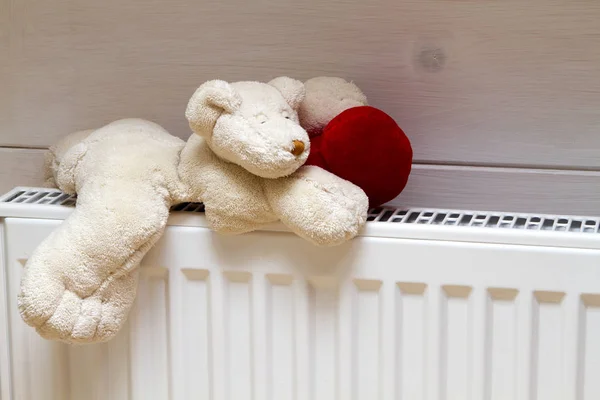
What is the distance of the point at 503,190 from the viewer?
100cm

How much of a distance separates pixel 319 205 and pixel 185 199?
0.52 ft

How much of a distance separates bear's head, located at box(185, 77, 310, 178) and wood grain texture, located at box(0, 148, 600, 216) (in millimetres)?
228

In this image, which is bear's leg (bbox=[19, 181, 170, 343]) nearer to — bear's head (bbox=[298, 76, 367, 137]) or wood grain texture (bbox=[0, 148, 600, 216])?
bear's head (bbox=[298, 76, 367, 137])

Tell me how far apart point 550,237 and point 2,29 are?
732 millimetres

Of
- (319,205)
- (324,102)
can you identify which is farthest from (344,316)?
(324,102)

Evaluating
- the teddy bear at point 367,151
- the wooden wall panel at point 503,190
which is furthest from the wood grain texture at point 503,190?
the teddy bear at point 367,151

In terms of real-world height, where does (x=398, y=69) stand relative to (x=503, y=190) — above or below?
above

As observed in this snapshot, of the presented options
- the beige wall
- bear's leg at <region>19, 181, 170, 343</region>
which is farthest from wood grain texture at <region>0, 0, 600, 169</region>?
bear's leg at <region>19, 181, 170, 343</region>

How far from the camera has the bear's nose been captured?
0.83 meters

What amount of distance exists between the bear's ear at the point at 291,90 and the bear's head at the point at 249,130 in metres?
0.03

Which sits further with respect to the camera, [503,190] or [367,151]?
[503,190]

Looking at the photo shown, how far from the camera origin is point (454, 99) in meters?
1.00

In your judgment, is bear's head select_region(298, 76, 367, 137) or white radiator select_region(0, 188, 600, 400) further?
bear's head select_region(298, 76, 367, 137)

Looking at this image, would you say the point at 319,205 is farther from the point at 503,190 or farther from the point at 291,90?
the point at 503,190
